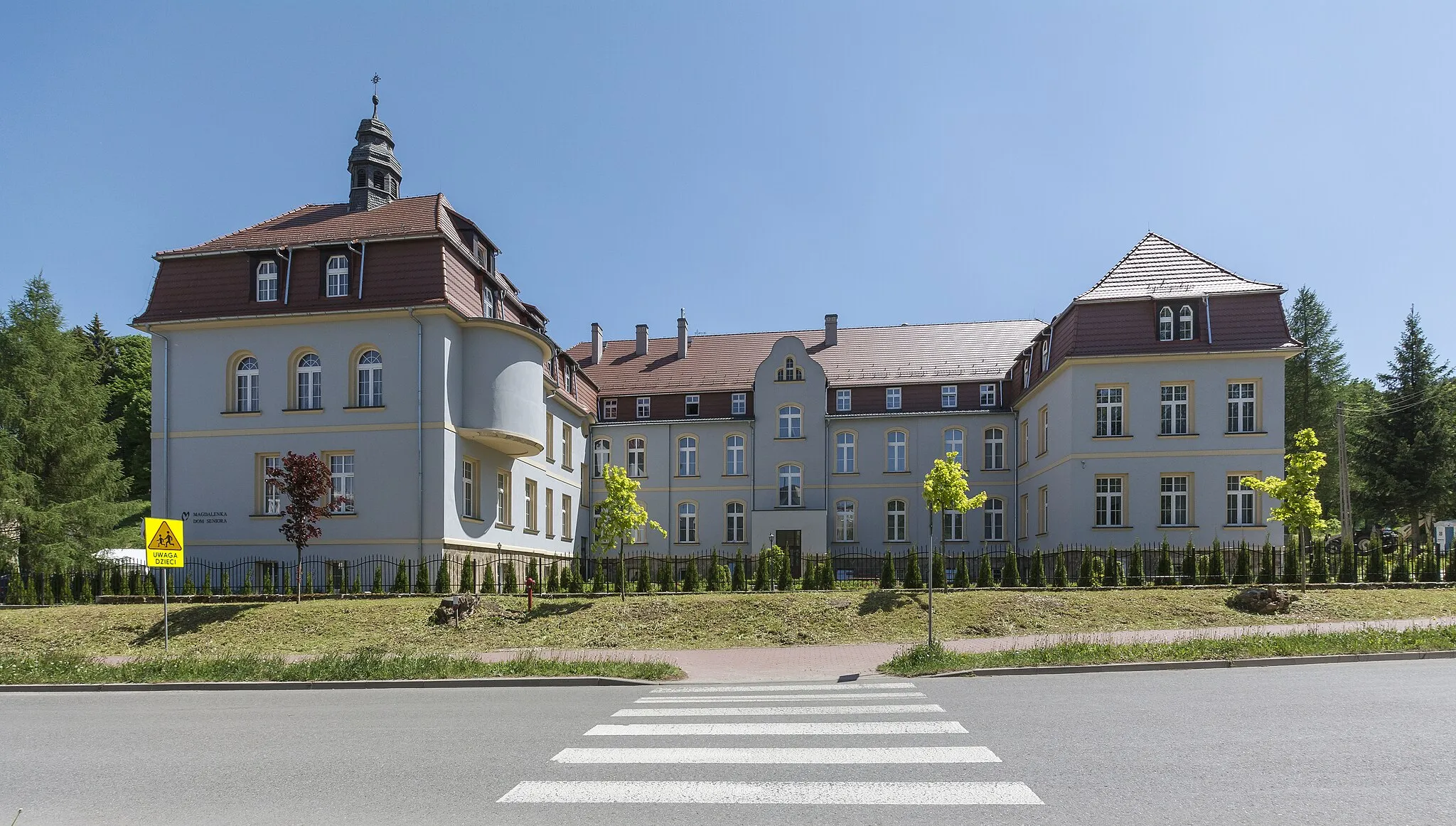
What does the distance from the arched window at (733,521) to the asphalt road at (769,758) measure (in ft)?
102

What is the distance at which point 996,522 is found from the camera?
41.9m

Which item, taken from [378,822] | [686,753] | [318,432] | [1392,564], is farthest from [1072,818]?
[318,432]

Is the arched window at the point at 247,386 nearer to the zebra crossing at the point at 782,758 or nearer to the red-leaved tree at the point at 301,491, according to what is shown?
the red-leaved tree at the point at 301,491

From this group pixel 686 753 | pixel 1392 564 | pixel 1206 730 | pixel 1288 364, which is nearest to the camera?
pixel 686 753

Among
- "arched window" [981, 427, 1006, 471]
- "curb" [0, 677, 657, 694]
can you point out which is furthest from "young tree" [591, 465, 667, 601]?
"arched window" [981, 427, 1006, 471]

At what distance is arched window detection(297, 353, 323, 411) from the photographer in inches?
1124

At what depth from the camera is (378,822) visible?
634cm

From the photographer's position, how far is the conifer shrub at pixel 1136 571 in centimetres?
2550

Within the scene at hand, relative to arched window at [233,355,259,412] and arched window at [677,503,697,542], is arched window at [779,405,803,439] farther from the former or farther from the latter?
arched window at [233,355,259,412]

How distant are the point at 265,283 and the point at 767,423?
2195 cm

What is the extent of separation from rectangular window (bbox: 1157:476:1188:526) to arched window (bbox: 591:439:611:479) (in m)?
24.0

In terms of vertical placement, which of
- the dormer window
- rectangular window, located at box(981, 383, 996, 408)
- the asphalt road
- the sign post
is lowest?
the asphalt road

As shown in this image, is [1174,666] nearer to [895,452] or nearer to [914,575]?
[914,575]

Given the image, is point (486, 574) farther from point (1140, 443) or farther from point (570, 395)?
point (1140, 443)
